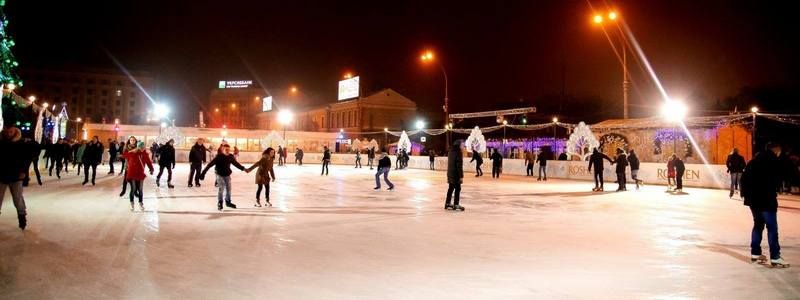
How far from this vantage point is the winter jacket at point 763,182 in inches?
252

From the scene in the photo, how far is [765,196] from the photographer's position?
643 centimetres

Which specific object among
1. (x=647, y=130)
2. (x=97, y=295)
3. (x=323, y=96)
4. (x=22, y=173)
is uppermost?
(x=323, y=96)

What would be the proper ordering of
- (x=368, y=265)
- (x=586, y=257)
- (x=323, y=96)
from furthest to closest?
(x=323, y=96), (x=586, y=257), (x=368, y=265)

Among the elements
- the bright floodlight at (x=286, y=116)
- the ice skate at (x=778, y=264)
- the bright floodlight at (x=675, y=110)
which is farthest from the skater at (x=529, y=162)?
the bright floodlight at (x=286, y=116)

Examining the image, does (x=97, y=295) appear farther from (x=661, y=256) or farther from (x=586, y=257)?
(x=661, y=256)

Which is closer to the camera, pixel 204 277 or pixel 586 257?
pixel 204 277

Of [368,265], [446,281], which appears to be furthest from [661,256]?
[368,265]

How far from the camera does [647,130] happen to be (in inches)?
1021

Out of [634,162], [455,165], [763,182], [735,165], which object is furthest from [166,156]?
[735,165]

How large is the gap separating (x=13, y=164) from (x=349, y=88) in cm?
7016

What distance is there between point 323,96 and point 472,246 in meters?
91.8

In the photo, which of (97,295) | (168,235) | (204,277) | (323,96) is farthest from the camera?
(323,96)

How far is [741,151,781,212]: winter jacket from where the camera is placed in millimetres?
6406

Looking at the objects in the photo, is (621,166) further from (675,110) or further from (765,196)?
(765,196)
